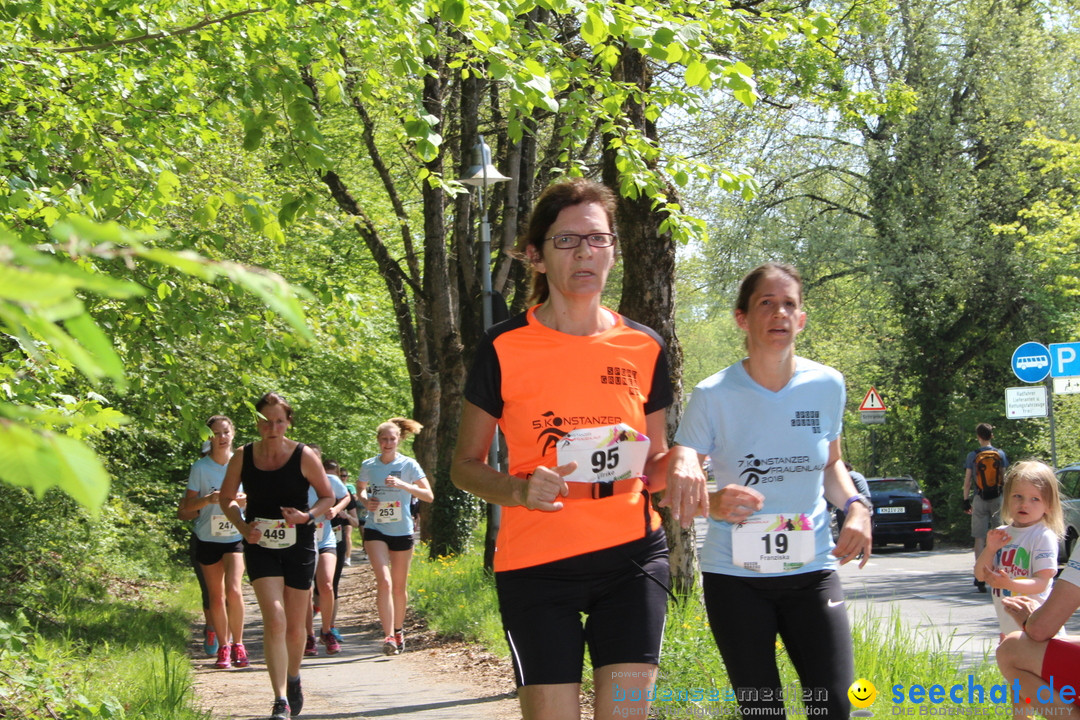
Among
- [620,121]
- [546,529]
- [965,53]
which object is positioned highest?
[965,53]

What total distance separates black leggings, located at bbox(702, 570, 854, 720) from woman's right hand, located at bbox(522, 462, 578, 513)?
900 millimetres

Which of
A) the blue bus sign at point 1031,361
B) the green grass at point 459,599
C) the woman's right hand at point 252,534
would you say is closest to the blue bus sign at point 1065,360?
the blue bus sign at point 1031,361

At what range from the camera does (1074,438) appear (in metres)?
26.7

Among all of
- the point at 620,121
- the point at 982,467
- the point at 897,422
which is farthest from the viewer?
the point at 897,422

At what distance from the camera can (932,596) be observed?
1426 centimetres

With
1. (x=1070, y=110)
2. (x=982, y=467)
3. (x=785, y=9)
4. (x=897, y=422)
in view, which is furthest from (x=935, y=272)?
(x=785, y=9)

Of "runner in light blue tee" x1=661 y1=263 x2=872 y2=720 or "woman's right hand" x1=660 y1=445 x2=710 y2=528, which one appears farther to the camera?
"runner in light blue tee" x1=661 y1=263 x2=872 y2=720

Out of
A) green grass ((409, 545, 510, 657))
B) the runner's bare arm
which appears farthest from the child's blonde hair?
green grass ((409, 545, 510, 657))

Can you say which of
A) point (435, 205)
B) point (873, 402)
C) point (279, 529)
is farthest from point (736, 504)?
point (873, 402)

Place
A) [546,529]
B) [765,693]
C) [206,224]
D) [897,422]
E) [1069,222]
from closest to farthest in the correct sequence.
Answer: [546,529]
[765,693]
[206,224]
[1069,222]
[897,422]

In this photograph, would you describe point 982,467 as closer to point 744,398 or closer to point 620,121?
point 620,121

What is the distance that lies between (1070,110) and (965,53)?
8.69ft

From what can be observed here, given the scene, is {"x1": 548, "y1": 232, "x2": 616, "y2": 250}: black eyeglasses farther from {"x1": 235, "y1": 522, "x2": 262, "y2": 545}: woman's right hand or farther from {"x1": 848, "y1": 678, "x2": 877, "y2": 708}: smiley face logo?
{"x1": 235, "y1": 522, "x2": 262, "y2": 545}: woman's right hand

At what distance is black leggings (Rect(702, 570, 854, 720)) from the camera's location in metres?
3.76
